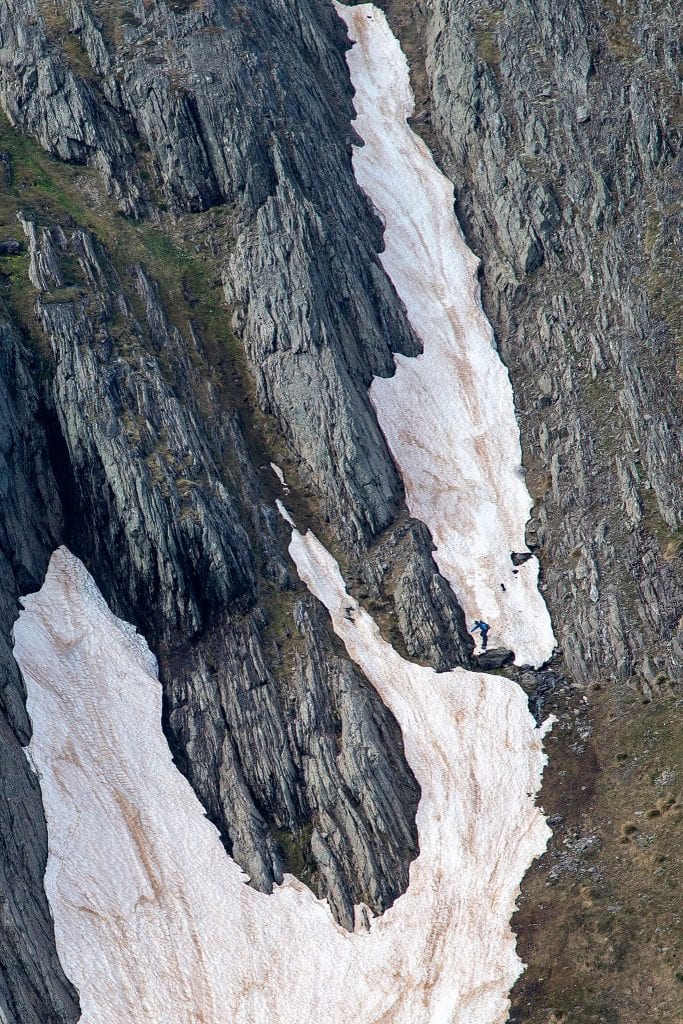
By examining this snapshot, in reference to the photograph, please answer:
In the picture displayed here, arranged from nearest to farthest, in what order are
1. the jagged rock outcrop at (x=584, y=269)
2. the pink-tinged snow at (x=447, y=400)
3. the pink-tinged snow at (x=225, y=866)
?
the pink-tinged snow at (x=225, y=866)
the jagged rock outcrop at (x=584, y=269)
the pink-tinged snow at (x=447, y=400)

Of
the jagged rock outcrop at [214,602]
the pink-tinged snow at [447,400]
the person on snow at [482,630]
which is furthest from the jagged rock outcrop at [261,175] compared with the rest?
the person on snow at [482,630]

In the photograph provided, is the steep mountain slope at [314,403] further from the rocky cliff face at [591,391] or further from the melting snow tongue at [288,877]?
the melting snow tongue at [288,877]

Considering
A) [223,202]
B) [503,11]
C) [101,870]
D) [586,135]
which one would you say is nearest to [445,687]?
[101,870]

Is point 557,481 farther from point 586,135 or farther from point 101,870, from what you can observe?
point 101,870

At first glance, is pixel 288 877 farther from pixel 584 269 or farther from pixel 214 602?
pixel 584 269

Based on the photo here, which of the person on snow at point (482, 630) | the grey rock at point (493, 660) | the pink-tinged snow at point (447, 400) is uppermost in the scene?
the pink-tinged snow at point (447, 400)

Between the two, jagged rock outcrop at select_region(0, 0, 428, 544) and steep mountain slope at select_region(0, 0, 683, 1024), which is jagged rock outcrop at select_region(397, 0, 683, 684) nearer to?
steep mountain slope at select_region(0, 0, 683, 1024)
